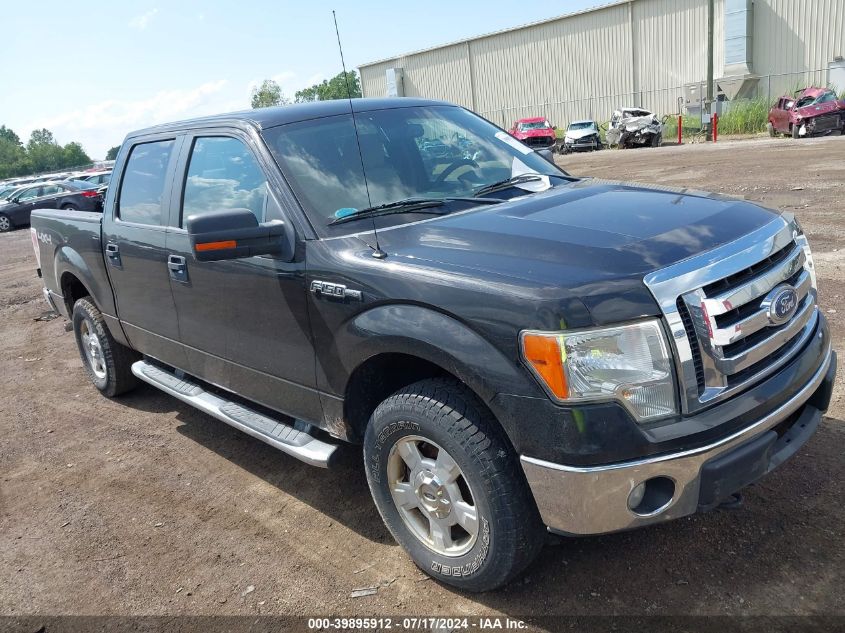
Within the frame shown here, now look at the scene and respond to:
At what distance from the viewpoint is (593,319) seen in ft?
7.57

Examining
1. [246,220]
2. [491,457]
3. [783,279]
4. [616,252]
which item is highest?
[246,220]

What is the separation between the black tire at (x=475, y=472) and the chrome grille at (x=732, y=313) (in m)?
0.68

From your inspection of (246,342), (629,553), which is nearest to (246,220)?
(246,342)

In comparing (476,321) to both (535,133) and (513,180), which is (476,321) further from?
(535,133)

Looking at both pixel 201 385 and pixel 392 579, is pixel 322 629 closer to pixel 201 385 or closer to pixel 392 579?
pixel 392 579

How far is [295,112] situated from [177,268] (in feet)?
3.60

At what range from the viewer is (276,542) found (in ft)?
11.4

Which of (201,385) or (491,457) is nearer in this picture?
(491,457)

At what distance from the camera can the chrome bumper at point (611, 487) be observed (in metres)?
2.33

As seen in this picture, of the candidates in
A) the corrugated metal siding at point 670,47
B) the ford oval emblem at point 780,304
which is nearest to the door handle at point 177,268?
the ford oval emblem at point 780,304

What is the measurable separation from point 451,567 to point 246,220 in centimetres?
168

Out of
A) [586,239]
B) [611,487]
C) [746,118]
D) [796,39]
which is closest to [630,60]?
[796,39]

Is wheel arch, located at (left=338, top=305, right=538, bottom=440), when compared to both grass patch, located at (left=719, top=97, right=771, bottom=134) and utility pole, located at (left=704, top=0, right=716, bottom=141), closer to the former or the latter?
utility pole, located at (left=704, top=0, right=716, bottom=141)

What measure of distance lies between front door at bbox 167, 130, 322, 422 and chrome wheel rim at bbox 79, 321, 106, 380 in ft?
5.69
